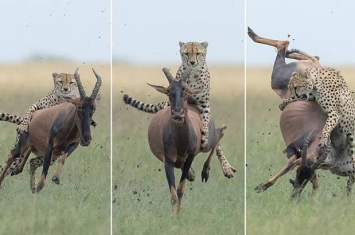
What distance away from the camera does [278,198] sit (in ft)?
57.8

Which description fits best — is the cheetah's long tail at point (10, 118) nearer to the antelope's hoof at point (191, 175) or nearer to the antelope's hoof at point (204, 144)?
the antelope's hoof at point (191, 175)

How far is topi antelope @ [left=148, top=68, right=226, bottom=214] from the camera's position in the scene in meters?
16.4

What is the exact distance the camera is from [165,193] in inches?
690

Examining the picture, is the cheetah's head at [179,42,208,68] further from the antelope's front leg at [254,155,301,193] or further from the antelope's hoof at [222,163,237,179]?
the antelope's front leg at [254,155,301,193]

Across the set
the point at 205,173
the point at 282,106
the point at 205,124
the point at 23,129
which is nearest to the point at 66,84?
the point at 23,129

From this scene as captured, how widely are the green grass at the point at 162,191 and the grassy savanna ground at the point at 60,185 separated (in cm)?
15

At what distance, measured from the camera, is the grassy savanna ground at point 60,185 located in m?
17.5

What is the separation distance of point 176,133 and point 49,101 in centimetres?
155

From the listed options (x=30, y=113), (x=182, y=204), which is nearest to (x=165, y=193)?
(x=182, y=204)

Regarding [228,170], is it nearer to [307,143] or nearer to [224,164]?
[224,164]

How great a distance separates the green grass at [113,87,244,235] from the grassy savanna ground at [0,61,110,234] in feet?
0.50

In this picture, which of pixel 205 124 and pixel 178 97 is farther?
pixel 205 124

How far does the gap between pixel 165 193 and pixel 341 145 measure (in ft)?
5.70

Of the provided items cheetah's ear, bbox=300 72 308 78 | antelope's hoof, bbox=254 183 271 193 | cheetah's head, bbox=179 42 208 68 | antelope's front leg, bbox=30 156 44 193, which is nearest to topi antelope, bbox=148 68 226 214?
cheetah's head, bbox=179 42 208 68
